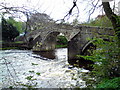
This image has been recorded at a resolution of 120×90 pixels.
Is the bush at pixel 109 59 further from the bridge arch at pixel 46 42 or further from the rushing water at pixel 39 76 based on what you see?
the bridge arch at pixel 46 42

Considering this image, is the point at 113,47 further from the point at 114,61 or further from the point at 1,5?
the point at 1,5

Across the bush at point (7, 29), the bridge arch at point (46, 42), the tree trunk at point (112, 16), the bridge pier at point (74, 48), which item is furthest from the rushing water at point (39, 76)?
the bridge arch at point (46, 42)

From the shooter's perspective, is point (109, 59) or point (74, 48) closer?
point (109, 59)

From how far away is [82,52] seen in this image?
43.0 ft

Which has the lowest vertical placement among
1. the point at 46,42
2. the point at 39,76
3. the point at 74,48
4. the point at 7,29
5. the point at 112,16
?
the point at 39,76

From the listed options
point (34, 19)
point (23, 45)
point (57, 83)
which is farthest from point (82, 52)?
point (23, 45)

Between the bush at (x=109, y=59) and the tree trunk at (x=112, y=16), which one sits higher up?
the tree trunk at (x=112, y=16)

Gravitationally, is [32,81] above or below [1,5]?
below

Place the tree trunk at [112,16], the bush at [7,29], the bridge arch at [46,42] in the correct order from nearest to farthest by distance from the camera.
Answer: the bush at [7,29], the tree trunk at [112,16], the bridge arch at [46,42]

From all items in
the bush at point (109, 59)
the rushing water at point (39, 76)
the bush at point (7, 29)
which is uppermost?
the bush at point (7, 29)

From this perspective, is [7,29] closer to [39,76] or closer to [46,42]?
[39,76]

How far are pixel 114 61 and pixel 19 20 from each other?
2707 mm

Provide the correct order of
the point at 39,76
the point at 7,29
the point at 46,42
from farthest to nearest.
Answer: the point at 46,42 → the point at 39,76 → the point at 7,29

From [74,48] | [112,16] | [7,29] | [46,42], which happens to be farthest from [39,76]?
[46,42]
